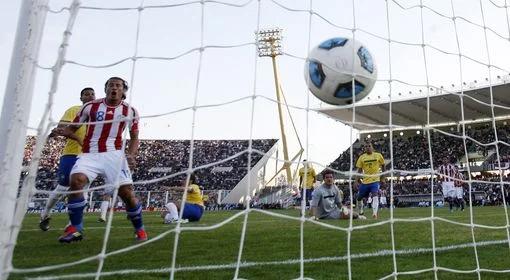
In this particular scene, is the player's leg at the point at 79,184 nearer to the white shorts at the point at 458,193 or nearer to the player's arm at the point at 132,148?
the player's arm at the point at 132,148

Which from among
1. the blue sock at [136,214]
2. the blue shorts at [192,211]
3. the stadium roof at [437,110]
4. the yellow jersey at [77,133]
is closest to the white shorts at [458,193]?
the blue shorts at [192,211]

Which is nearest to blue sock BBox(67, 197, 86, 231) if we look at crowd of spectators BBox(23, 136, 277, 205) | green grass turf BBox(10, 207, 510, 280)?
green grass turf BBox(10, 207, 510, 280)

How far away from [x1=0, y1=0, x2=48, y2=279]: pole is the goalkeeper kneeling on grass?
755 cm

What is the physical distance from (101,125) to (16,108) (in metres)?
2.80

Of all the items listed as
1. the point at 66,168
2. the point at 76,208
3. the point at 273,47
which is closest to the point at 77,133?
the point at 66,168

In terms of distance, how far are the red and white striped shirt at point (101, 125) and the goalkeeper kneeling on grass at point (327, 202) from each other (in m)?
5.11

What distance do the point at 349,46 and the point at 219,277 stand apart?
2312 millimetres

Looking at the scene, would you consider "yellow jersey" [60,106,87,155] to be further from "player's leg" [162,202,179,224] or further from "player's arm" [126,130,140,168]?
"player's leg" [162,202,179,224]

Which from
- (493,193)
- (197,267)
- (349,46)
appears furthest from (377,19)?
(493,193)

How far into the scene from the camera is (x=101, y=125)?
16.9 ft

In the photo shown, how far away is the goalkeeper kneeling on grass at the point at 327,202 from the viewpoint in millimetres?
9606

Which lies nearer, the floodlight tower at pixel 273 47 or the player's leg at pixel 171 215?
the floodlight tower at pixel 273 47

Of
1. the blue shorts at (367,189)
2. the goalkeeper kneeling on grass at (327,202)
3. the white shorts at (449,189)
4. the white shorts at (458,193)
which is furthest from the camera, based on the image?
the white shorts at (449,189)

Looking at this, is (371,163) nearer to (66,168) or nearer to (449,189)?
(66,168)
